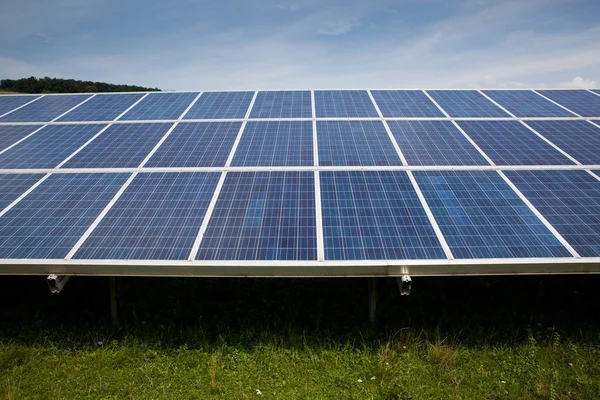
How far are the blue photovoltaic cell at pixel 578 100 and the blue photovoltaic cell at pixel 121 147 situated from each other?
12.7 metres

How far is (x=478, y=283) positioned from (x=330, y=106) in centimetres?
669

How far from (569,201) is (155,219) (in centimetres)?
816

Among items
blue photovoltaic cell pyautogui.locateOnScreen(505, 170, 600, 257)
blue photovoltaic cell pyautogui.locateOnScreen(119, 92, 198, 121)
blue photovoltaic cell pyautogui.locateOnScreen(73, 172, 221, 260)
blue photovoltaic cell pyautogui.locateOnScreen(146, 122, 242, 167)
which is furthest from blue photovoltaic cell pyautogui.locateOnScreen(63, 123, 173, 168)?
blue photovoltaic cell pyautogui.locateOnScreen(505, 170, 600, 257)

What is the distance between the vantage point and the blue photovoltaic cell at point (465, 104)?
10422 mm

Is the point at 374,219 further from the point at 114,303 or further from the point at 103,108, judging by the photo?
the point at 103,108

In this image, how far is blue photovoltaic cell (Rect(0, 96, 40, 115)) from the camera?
12.0 metres

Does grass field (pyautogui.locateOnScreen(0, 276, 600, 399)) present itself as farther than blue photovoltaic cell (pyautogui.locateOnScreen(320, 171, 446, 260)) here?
No

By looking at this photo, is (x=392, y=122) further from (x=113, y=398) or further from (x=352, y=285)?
(x=113, y=398)

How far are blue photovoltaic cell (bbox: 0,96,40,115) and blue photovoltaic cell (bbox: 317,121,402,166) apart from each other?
1113 centimetres

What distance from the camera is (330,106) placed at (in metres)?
11.0

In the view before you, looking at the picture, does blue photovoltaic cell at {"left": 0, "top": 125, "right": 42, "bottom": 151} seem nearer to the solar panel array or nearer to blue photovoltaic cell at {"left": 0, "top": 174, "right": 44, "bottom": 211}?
the solar panel array

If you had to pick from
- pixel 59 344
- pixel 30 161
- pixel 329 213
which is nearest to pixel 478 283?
pixel 329 213

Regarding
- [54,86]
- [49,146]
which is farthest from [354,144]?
[54,86]

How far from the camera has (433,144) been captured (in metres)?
8.62
